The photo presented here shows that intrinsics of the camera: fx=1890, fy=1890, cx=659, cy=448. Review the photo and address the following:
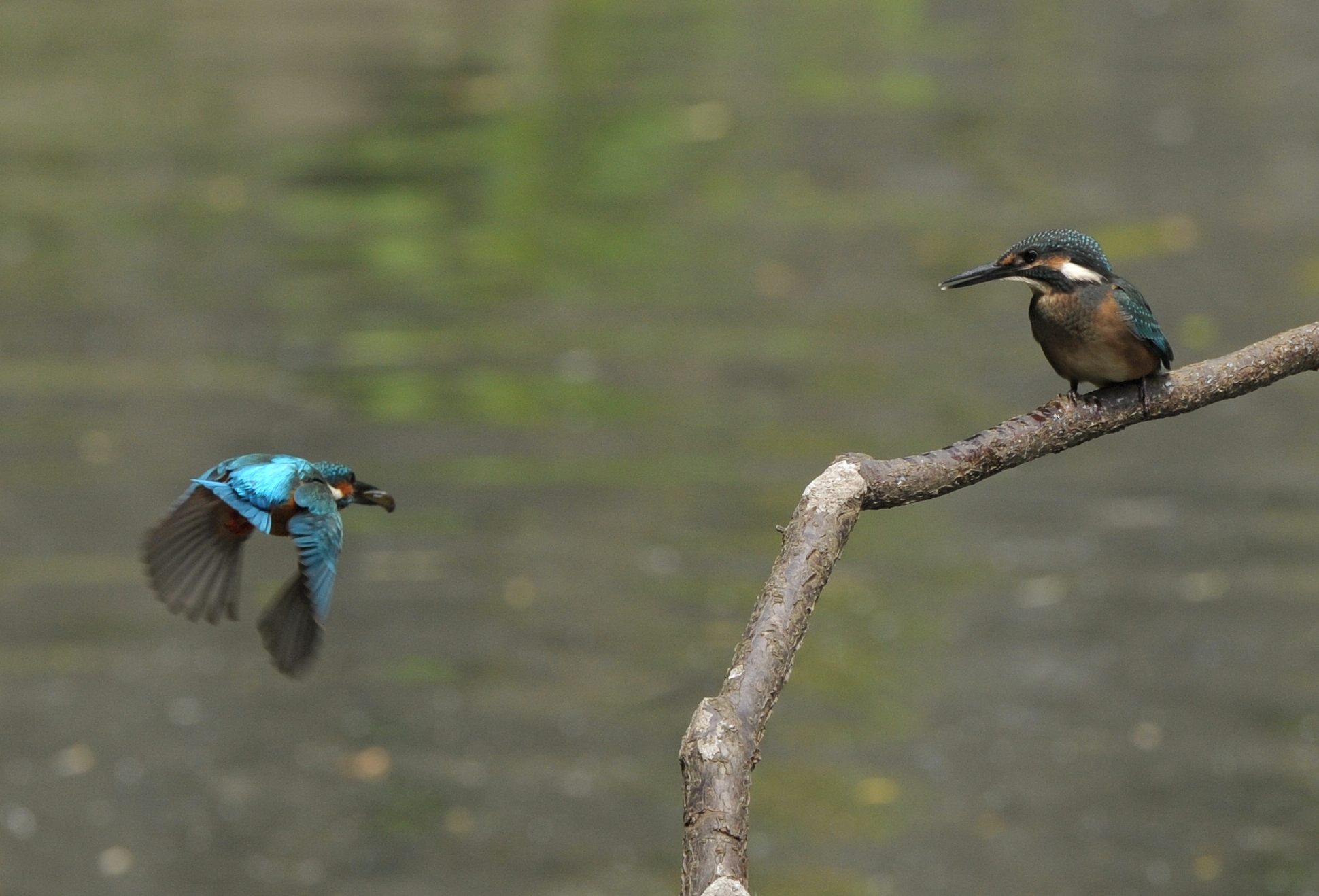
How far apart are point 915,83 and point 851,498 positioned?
13.6m

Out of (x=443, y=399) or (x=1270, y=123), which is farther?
(x=1270, y=123)

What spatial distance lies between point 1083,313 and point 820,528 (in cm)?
75

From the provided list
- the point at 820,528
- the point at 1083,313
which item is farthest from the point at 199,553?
the point at 1083,313

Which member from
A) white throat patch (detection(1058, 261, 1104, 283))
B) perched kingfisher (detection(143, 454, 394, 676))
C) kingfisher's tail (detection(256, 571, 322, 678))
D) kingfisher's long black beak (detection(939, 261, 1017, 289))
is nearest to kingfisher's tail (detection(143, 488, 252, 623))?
Answer: perched kingfisher (detection(143, 454, 394, 676))

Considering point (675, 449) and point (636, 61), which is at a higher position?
point (636, 61)

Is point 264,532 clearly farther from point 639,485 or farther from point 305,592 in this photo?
point 639,485

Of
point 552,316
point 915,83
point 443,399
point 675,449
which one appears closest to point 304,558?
point 675,449

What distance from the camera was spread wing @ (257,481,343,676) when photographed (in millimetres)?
2139

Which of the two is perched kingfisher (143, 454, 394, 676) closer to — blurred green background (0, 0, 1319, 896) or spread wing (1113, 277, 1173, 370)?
spread wing (1113, 277, 1173, 370)

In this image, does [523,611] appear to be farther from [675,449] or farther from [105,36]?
[105,36]

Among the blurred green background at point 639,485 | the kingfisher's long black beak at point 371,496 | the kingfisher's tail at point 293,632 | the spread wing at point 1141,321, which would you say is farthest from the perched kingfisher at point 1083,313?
the blurred green background at point 639,485

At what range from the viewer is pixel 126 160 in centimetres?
1398

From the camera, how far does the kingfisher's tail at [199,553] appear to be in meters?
2.33

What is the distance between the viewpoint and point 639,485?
8.29 meters
